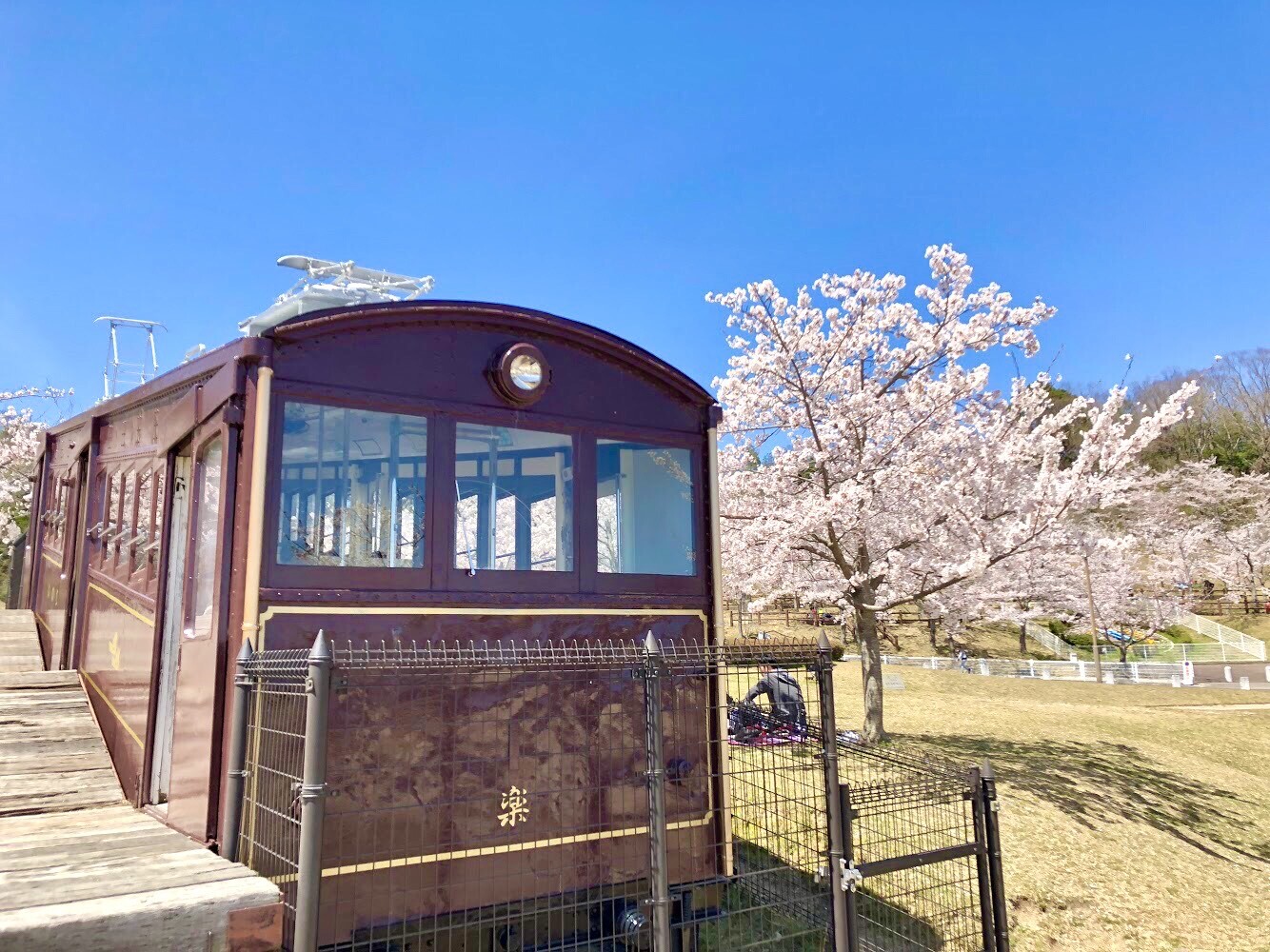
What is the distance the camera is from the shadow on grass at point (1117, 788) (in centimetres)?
1020

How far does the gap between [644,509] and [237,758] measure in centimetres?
257

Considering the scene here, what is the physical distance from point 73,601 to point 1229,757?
54.5 feet

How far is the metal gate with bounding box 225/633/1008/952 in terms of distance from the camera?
12.7 ft

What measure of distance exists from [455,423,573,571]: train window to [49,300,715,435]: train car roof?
0.63 metres

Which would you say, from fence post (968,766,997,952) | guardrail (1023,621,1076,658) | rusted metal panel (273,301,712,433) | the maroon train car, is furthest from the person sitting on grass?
guardrail (1023,621,1076,658)

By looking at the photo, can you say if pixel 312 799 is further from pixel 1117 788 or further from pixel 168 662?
pixel 1117 788

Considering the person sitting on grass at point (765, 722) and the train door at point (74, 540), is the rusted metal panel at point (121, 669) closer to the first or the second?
the train door at point (74, 540)

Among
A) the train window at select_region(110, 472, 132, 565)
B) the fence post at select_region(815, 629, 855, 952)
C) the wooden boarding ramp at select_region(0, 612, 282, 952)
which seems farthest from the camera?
the train window at select_region(110, 472, 132, 565)

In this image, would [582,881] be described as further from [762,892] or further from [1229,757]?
[1229,757]

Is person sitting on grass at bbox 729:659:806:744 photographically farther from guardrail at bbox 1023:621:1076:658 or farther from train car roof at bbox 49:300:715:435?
guardrail at bbox 1023:621:1076:658

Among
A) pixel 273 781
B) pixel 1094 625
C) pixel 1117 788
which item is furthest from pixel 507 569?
pixel 1094 625

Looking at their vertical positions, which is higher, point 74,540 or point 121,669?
point 74,540

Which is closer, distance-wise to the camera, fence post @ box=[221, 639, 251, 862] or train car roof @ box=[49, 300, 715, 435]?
fence post @ box=[221, 639, 251, 862]

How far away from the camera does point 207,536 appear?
4.62 metres
